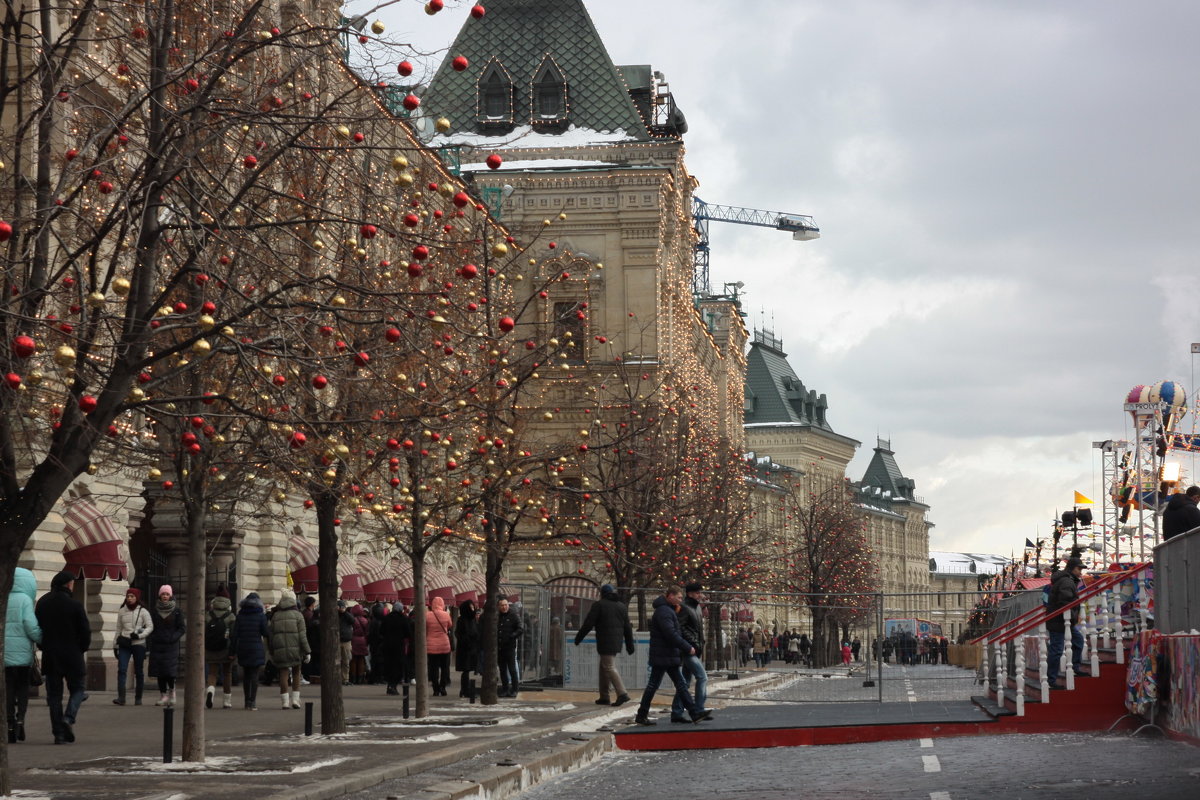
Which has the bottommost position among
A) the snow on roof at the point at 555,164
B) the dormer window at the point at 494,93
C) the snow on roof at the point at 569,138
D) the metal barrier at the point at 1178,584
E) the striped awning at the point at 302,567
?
the metal barrier at the point at 1178,584

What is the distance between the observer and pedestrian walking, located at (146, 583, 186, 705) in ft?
81.0

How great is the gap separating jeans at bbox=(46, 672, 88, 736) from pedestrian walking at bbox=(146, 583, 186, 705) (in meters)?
5.18

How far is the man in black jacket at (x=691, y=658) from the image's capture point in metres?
23.5

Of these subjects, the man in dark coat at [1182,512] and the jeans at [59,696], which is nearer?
the jeans at [59,696]

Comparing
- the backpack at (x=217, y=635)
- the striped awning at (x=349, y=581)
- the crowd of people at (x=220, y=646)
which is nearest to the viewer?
the crowd of people at (x=220, y=646)

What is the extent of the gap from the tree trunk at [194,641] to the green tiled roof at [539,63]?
56.1 m

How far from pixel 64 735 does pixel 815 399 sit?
15313cm

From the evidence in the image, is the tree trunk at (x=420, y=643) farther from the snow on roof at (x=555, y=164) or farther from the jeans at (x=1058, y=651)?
the snow on roof at (x=555, y=164)

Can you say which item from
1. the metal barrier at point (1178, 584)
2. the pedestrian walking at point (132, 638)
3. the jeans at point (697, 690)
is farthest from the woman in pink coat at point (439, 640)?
the metal barrier at point (1178, 584)

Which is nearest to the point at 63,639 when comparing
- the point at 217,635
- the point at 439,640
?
the point at 217,635

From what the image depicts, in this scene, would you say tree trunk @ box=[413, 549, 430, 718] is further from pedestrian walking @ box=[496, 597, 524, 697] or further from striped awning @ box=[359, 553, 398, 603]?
striped awning @ box=[359, 553, 398, 603]

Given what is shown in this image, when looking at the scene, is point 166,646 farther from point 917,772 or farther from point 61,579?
point 917,772

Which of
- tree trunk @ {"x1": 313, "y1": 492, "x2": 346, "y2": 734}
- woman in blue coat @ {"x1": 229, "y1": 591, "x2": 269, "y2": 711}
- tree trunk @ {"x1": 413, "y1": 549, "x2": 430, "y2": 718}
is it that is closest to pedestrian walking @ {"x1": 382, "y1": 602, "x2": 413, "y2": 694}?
woman in blue coat @ {"x1": 229, "y1": 591, "x2": 269, "y2": 711}

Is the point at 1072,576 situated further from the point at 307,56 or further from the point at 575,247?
the point at 575,247
